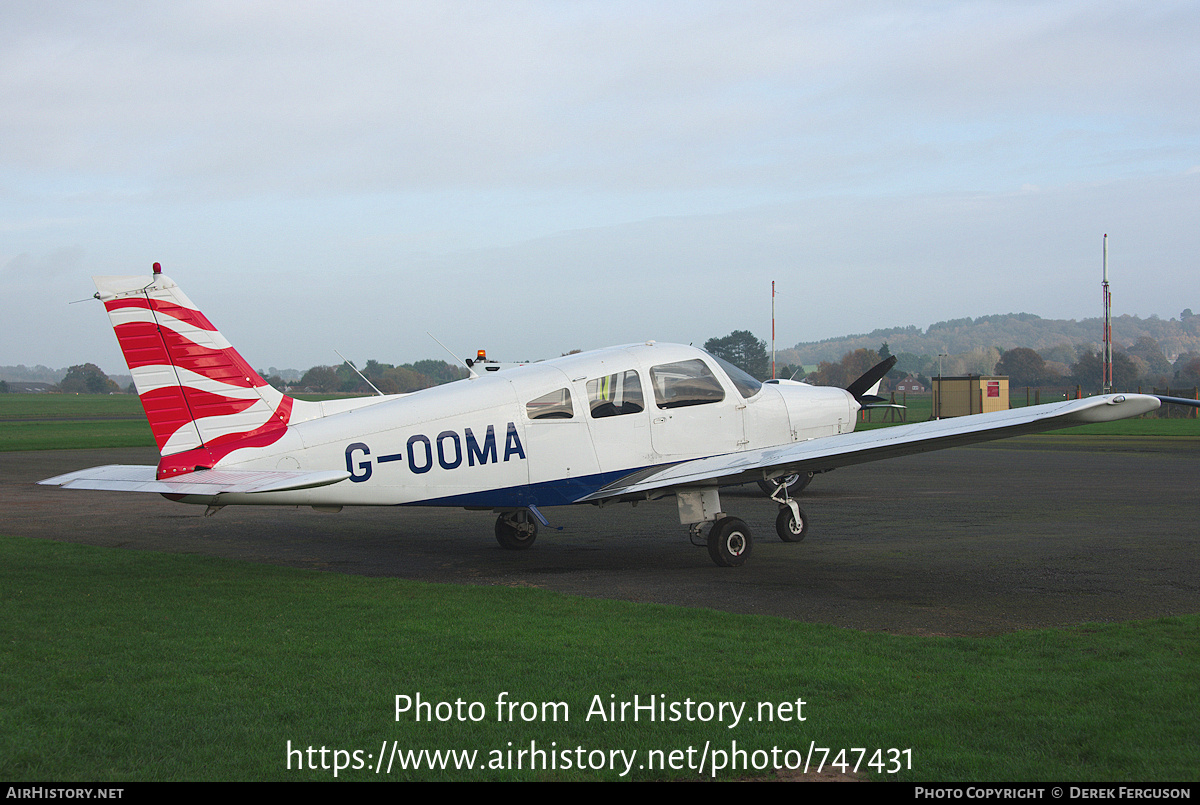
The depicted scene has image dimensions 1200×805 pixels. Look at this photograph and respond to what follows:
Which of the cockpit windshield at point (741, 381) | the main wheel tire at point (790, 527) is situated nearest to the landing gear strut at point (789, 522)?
the main wheel tire at point (790, 527)

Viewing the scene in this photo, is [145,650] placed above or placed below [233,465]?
below

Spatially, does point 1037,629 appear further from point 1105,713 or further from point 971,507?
point 971,507

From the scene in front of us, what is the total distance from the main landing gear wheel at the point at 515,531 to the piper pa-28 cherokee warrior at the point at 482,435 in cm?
155

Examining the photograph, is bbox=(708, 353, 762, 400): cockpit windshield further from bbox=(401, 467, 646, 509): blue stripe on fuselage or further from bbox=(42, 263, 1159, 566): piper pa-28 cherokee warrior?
bbox=(401, 467, 646, 509): blue stripe on fuselage

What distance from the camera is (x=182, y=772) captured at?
4.27 meters

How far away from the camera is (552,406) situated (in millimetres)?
10312

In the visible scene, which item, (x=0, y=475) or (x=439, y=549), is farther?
(x=0, y=475)

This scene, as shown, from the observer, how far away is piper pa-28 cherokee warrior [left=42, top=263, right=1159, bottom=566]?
9.23 meters

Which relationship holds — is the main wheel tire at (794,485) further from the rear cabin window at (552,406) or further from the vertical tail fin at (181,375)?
the vertical tail fin at (181,375)

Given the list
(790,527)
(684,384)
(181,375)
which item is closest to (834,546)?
(790,527)

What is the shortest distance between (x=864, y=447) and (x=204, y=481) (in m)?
6.63
